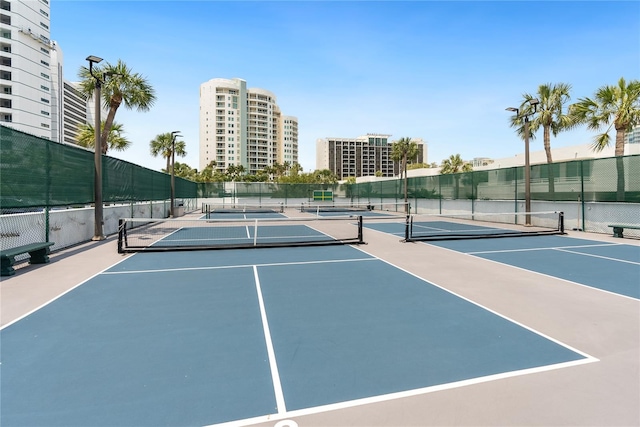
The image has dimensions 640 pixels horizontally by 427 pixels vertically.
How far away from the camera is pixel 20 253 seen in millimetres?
8164

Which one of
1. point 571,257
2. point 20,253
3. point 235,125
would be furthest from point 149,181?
point 235,125

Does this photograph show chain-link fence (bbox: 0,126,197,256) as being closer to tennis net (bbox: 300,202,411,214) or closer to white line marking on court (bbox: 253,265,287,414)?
white line marking on court (bbox: 253,265,287,414)

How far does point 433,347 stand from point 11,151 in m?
11.4

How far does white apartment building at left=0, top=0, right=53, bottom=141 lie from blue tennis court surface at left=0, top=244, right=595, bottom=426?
270ft

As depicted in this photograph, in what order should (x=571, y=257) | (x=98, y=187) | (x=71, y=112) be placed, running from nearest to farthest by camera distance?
(x=571, y=257)
(x=98, y=187)
(x=71, y=112)

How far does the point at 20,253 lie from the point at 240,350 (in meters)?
7.31

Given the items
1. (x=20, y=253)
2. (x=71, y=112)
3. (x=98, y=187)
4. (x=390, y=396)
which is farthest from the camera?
(x=71, y=112)

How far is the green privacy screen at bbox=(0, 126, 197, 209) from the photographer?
9.11 metres

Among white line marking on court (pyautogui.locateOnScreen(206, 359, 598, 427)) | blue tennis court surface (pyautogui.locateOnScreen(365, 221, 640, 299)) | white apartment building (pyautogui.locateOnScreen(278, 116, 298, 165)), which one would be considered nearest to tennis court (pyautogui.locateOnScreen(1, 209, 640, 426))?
white line marking on court (pyautogui.locateOnScreen(206, 359, 598, 427))

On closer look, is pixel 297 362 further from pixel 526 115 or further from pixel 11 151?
pixel 526 115

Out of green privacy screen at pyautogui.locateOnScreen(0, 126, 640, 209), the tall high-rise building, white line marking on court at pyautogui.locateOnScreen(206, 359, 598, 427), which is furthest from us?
the tall high-rise building

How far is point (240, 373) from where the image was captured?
3.64 metres

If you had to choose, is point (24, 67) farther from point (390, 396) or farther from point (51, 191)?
point (390, 396)

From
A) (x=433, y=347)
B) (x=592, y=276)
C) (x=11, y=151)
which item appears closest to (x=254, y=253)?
(x=11, y=151)
